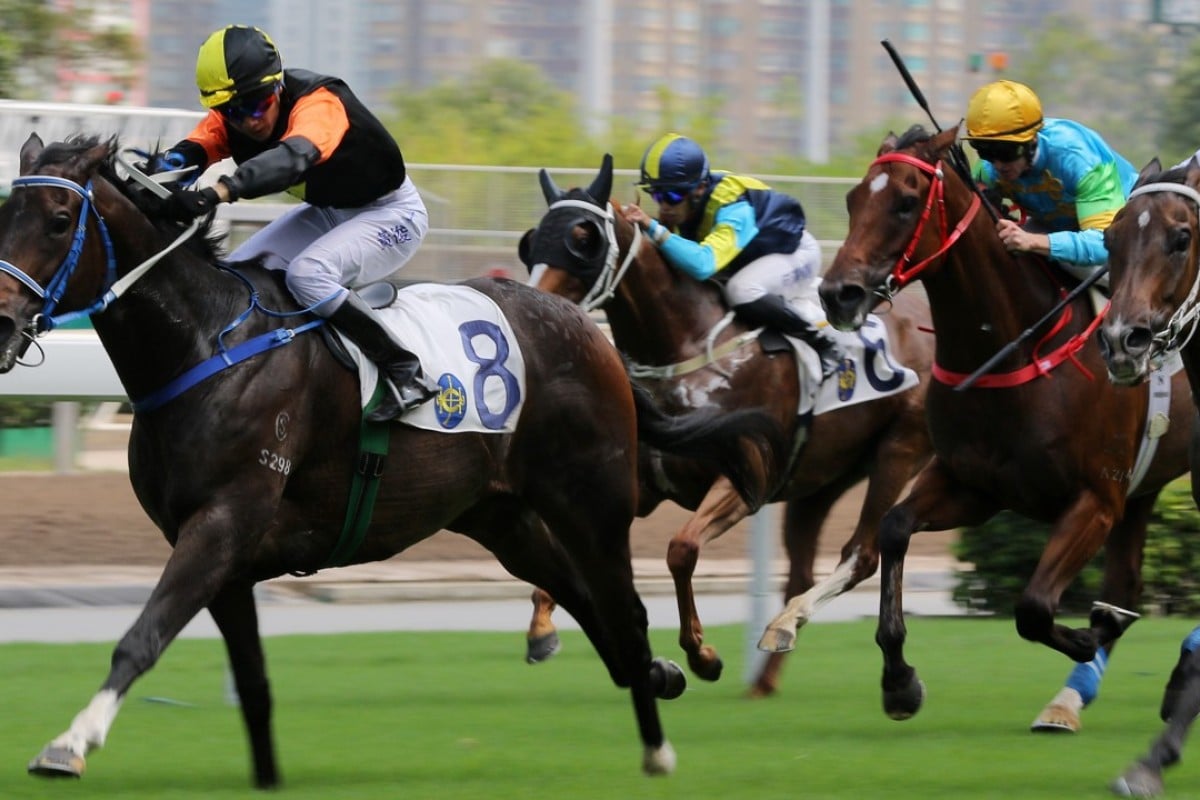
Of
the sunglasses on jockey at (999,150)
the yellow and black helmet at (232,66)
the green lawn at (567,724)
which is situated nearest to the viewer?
the yellow and black helmet at (232,66)

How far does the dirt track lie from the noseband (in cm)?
667

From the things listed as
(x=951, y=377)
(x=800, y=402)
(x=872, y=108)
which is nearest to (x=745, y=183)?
(x=800, y=402)

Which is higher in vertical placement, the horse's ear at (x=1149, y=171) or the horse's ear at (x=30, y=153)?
the horse's ear at (x=30, y=153)

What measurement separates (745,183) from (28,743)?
3.83 metres

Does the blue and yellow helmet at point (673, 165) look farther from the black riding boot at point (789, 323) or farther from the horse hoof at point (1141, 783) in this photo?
the horse hoof at point (1141, 783)

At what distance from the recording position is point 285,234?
6.21 meters

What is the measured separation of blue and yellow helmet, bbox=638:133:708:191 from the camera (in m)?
8.41

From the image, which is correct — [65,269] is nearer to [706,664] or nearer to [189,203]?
[189,203]

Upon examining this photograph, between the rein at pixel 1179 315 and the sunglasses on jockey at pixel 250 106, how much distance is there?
244cm

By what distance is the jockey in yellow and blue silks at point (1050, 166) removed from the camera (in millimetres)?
6797

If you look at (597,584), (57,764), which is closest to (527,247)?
(597,584)

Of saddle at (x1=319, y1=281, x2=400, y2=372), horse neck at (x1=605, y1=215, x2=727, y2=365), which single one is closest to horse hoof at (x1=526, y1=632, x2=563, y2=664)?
horse neck at (x1=605, y1=215, x2=727, y2=365)

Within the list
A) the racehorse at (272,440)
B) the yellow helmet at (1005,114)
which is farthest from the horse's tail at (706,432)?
the yellow helmet at (1005,114)

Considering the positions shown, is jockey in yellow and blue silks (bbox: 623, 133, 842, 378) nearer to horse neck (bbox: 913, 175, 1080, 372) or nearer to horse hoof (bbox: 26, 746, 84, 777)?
horse neck (bbox: 913, 175, 1080, 372)
